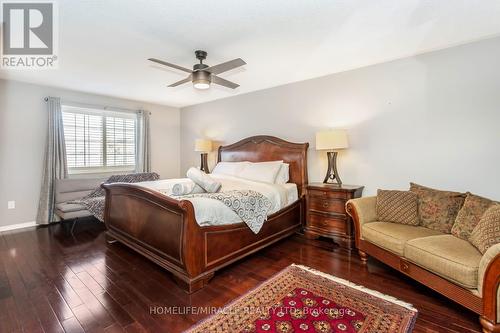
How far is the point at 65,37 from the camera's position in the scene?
2529 mm

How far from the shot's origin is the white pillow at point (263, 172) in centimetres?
372

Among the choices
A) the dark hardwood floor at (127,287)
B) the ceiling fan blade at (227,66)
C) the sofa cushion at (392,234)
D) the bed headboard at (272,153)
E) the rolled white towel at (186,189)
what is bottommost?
the dark hardwood floor at (127,287)

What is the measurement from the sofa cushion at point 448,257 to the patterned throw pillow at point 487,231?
7 centimetres

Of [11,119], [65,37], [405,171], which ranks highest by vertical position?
[65,37]

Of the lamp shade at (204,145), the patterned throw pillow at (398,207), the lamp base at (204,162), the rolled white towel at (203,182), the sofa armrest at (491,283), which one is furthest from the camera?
the lamp base at (204,162)

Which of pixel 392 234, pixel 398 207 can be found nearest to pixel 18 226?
pixel 392 234

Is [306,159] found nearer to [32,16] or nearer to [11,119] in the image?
[32,16]

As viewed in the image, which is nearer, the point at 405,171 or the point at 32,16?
the point at 32,16

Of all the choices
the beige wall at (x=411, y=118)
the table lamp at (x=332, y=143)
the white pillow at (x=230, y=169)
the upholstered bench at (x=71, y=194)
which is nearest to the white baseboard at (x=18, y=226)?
the upholstered bench at (x=71, y=194)

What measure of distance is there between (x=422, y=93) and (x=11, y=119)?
6211 mm

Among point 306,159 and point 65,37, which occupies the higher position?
point 65,37

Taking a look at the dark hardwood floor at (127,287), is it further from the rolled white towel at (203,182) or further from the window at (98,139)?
the window at (98,139)

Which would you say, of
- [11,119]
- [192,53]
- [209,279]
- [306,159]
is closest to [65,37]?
[192,53]

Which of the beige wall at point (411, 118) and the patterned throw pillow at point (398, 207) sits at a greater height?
the beige wall at point (411, 118)
